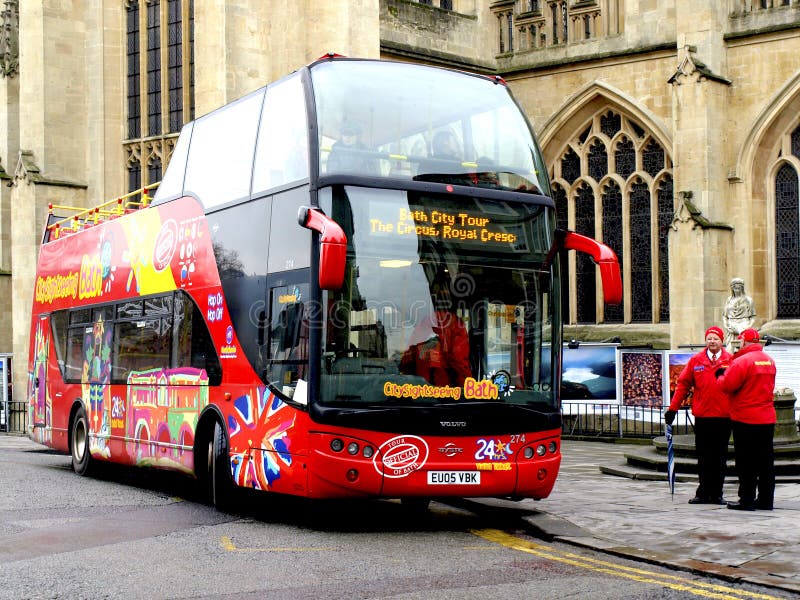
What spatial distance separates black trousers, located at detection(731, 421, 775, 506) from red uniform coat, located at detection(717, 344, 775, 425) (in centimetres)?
8

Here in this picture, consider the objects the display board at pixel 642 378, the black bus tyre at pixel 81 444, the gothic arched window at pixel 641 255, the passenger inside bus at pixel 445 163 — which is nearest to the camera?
A: the passenger inside bus at pixel 445 163

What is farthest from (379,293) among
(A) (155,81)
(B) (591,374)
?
(A) (155,81)

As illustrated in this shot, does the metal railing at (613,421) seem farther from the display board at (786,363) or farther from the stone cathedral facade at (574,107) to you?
the stone cathedral facade at (574,107)

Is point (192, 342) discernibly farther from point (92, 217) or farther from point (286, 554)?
point (92, 217)

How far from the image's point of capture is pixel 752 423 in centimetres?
→ 1059

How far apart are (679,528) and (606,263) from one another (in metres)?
2.25

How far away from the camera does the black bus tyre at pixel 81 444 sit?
15.2 m

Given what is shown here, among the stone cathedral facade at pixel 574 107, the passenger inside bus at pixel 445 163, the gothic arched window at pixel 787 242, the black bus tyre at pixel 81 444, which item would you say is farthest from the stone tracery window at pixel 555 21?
the passenger inside bus at pixel 445 163

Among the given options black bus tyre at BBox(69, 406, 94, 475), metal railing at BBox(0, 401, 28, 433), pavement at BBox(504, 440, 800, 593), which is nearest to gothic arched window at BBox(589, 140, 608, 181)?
metal railing at BBox(0, 401, 28, 433)

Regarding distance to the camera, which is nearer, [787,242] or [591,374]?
[591,374]

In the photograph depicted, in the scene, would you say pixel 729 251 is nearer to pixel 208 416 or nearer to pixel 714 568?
pixel 208 416

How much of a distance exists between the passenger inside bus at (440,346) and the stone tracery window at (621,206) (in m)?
18.3

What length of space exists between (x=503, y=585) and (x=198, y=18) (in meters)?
20.1

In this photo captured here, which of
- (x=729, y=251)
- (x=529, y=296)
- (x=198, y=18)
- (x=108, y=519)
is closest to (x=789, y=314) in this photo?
(x=729, y=251)
